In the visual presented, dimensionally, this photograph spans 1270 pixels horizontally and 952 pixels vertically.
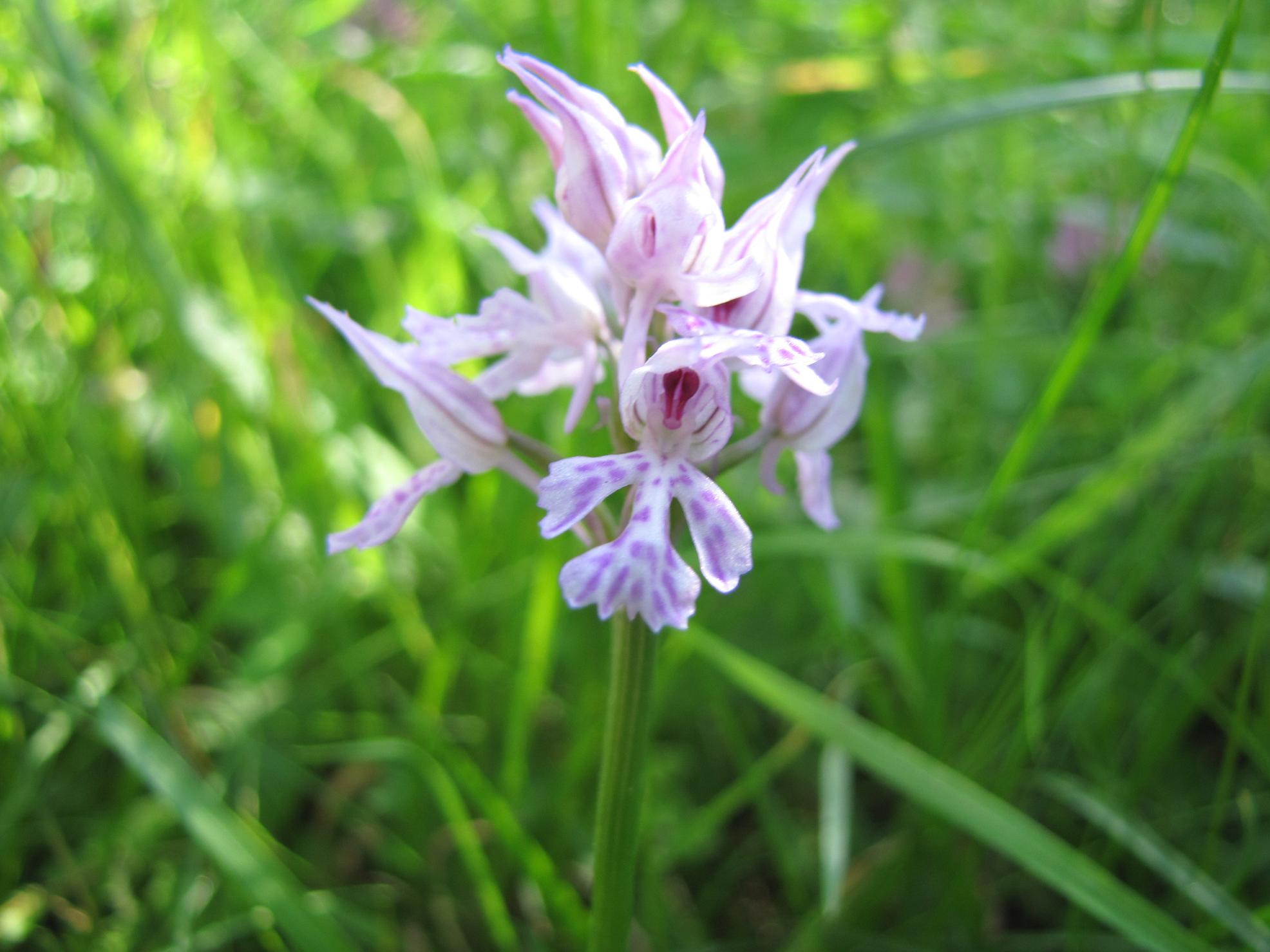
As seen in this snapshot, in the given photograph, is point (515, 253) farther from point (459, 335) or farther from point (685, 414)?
point (685, 414)

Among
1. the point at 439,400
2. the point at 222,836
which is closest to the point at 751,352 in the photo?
the point at 439,400

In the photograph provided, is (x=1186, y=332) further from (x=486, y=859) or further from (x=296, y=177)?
(x=296, y=177)

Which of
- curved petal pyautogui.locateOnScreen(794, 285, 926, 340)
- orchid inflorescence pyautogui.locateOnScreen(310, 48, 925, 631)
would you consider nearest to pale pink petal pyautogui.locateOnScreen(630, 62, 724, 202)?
orchid inflorescence pyautogui.locateOnScreen(310, 48, 925, 631)

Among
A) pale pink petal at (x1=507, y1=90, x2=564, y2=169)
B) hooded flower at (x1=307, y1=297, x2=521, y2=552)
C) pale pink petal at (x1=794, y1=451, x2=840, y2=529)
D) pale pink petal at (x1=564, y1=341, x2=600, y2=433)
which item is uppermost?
pale pink petal at (x1=507, y1=90, x2=564, y2=169)

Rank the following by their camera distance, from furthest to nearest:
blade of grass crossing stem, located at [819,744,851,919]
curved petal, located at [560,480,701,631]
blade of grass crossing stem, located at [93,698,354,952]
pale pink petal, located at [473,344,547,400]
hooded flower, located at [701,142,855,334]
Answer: blade of grass crossing stem, located at [819,744,851,919] < blade of grass crossing stem, located at [93,698,354,952] < pale pink petal, located at [473,344,547,400] < hooded flower, located at [701,142,855,334] < curved petal, located at [560,480,701,631]

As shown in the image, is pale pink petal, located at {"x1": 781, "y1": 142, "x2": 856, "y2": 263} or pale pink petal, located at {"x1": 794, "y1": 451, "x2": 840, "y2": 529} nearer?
pale pink petal, located at {"x1": 781, "y1": 142, "x2": 856, "y2": 263}

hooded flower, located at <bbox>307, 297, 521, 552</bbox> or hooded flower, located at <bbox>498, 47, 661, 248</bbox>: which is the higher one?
hooded flower, located at <bbox>498, 47, 661, 248</bbox>

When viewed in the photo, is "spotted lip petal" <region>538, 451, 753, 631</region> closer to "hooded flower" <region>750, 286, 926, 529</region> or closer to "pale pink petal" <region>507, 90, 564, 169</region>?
"hooded flower" <region>750, 286, 926, 529</region>

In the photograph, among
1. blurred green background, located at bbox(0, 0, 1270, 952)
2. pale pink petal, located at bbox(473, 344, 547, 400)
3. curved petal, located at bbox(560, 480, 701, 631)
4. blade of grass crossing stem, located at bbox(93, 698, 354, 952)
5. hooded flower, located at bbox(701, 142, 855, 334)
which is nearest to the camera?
curved petal, located at bbox(560, 480, 701, 631)
